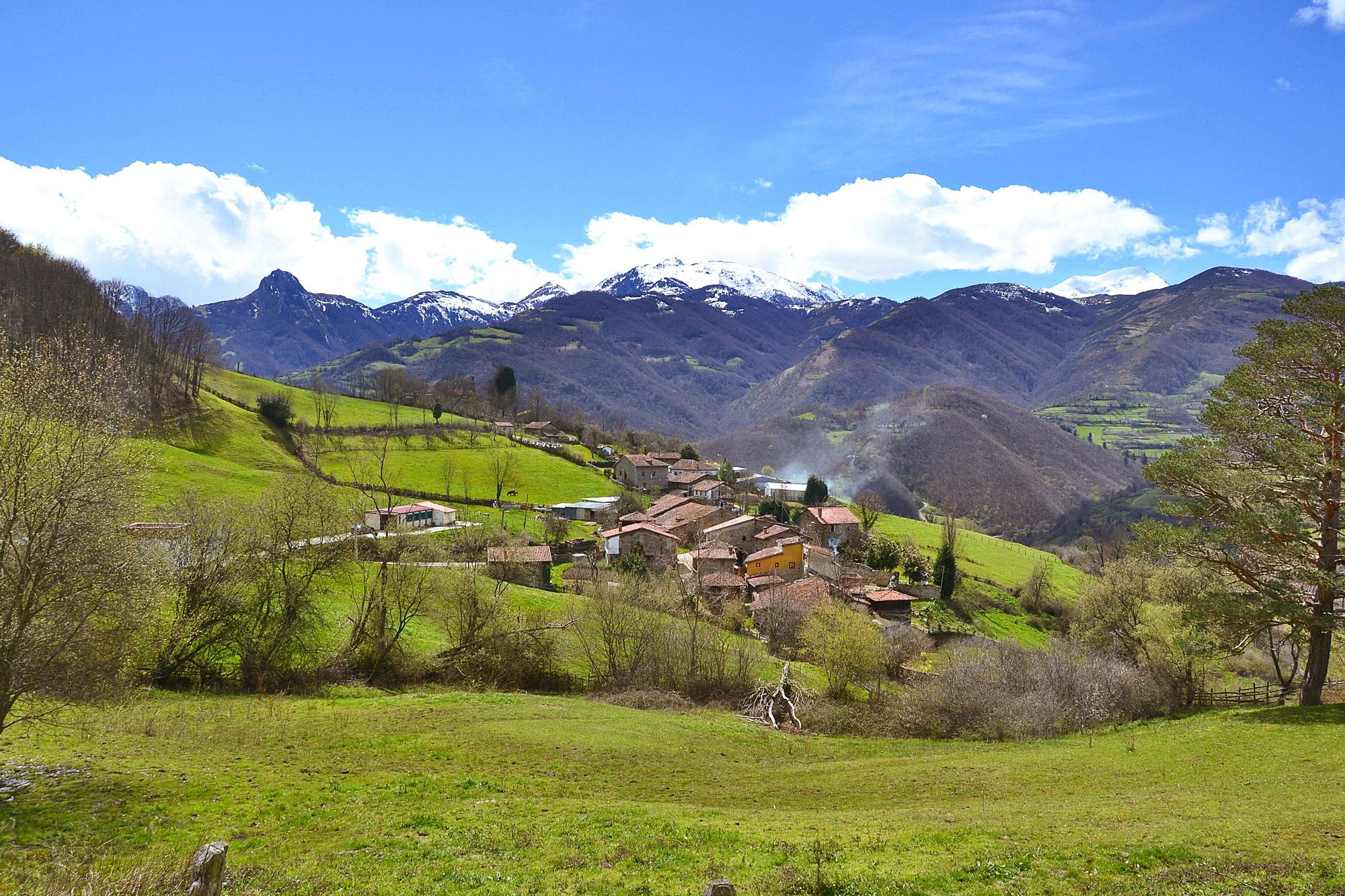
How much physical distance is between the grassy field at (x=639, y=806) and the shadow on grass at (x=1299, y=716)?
0.43 feet

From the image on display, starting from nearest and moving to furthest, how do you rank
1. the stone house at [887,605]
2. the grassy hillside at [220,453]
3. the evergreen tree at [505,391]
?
the grassy hillside at [220,453] < the stone house at [887,605] < the evergreen tree at [505,391]

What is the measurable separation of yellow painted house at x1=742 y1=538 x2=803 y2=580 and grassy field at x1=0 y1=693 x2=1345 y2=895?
43.2 meters

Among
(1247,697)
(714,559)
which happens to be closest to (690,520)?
(714,559)

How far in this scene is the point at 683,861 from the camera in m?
12.2

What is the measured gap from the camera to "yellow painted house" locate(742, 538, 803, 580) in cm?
6856

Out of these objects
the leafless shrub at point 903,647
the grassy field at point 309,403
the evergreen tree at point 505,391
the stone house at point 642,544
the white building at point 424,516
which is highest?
the evergreen tree at point 505,391

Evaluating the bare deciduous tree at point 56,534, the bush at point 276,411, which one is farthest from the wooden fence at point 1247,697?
the bush at point 276,411

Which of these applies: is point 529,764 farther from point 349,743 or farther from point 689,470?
point 689,470

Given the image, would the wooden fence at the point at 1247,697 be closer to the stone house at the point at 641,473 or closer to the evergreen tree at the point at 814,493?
the evergreen tree at the point at 814,493

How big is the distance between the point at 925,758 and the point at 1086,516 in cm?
16494

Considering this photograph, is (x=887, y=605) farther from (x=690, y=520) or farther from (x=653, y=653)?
(x=653, y=653)

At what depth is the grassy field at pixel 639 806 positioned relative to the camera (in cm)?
1111

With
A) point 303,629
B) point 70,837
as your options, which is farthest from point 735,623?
point 70,837

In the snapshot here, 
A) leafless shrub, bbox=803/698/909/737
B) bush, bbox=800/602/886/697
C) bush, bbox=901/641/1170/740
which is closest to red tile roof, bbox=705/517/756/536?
bush, bbox=800/602/886/697
